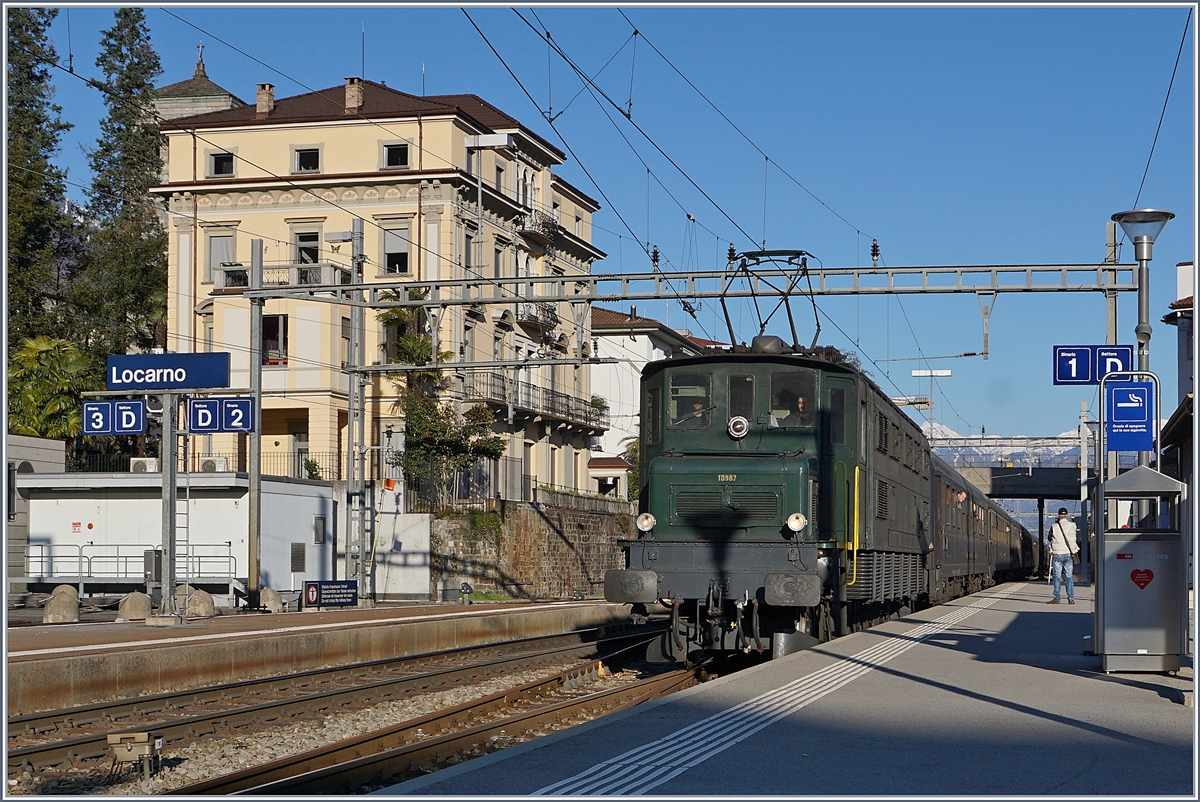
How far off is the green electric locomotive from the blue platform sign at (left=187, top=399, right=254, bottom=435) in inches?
374

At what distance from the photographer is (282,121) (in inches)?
1874

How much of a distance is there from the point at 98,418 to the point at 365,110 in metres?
27.5

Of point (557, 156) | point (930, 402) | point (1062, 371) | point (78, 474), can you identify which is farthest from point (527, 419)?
point (1062, 371)

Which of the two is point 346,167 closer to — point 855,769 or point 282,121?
point 282,121

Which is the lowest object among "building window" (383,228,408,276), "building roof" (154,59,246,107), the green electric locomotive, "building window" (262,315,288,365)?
the green electric locomotive

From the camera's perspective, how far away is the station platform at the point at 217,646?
1388 cm

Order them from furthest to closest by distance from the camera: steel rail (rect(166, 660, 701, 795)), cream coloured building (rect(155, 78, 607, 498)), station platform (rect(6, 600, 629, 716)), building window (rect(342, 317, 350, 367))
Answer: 1. building window (rect(342, 317, 350, 367))
2. cream coloured building (rect(155, 78, 607, 498))
3. station platform (rect(6, 600, 629, 716))
4. steel rail (rect(166, 660, 701, 795))

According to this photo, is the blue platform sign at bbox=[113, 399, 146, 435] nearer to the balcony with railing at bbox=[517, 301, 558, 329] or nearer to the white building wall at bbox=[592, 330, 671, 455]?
the balcony with railing at bbox=[517, 301, 558, 329]

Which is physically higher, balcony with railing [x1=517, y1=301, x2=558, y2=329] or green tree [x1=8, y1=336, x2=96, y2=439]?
balcony with railing [x1=517, y1=301, x2=558, y2=329]

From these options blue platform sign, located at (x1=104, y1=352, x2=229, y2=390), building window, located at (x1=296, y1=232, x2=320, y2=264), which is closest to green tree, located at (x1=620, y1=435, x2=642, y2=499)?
building window, located at (x1=296, y1=232, x2=320, y2=264)

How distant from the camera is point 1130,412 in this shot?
13.5 m

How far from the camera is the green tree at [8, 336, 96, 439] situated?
37.0 m

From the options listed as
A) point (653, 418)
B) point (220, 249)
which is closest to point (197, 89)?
point (220, 249)

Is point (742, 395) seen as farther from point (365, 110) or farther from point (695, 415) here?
point (365, 110)
